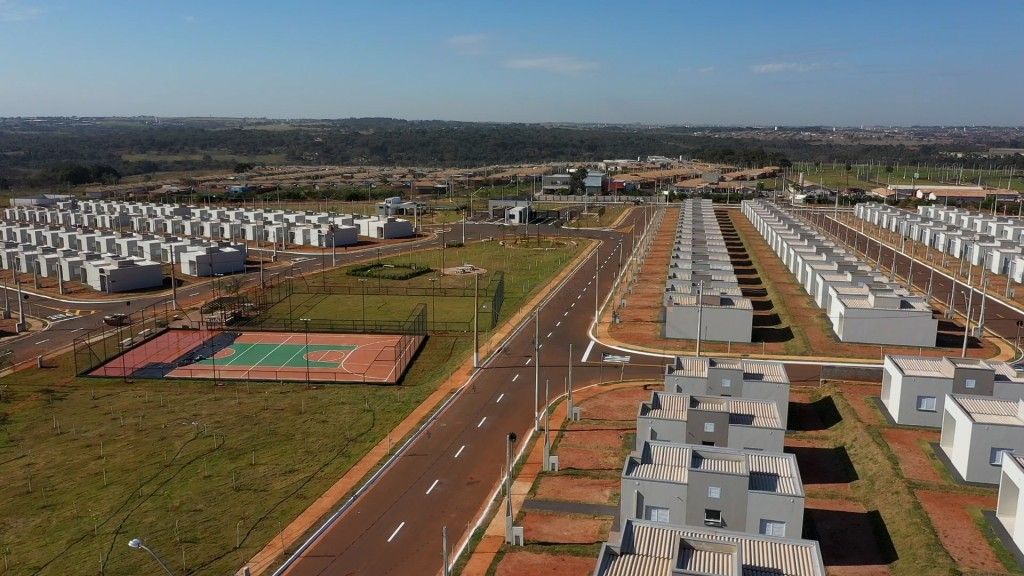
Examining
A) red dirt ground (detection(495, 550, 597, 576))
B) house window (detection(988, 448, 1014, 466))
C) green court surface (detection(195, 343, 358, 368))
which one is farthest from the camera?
green court surface (detection(195, 343, 358, 368))

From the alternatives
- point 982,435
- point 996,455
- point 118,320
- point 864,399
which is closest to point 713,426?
point 982,435

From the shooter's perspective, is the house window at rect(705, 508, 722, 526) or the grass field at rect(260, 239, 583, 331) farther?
the grass field at rect(260, 239, 583, 331)

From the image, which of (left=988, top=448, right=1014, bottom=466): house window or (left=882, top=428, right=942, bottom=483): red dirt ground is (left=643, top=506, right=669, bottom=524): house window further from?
(left=988, top=448, right=1014, bottom=466): house window

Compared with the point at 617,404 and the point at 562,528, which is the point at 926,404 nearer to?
the point at 617,404

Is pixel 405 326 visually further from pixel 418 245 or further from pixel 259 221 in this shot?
pixel 259 221

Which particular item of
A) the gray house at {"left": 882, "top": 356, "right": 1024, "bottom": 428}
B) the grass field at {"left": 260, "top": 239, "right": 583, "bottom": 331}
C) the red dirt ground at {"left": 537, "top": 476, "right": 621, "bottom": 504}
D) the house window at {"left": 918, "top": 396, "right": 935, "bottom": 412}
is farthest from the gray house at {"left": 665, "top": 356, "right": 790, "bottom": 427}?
the grass field at {"left": 260, "top": 239, "right": 583, "bottom": 331}

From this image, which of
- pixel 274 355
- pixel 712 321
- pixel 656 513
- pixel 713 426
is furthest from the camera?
pixel 712 321

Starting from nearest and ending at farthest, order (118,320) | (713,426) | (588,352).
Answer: (713,426)
(588,352)
(118,320)
